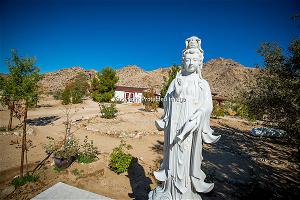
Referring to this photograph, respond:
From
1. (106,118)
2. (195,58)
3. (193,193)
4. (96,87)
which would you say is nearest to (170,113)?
(195,58)

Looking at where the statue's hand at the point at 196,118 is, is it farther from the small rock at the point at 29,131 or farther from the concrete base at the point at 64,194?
the small rock at the point at 29,131

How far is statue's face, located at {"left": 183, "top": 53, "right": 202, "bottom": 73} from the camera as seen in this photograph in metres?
4.02

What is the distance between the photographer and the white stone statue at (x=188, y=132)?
4012mm

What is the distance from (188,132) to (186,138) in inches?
7.3

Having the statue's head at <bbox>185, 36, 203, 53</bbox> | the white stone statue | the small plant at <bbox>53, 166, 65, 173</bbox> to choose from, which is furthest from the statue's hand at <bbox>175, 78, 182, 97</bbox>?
the small plant at <bbox>53, 166, 65, 173</bbox>

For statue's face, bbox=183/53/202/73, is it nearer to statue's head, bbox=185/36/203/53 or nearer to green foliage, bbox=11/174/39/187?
statue's head, bbox=185/36/203/53

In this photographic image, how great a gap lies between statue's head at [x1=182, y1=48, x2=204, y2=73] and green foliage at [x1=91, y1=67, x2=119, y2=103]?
32.6 metres

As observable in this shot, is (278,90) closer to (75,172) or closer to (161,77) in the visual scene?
(75,172)

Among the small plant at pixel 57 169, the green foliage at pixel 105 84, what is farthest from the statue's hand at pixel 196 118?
the green foliage at pixel 105 84

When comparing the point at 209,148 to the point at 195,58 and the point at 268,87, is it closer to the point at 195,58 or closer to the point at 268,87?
the point at 268,87

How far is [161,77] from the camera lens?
92562 mm

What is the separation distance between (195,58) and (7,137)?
12283 millimetres

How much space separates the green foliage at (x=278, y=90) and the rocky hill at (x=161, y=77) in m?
49.0

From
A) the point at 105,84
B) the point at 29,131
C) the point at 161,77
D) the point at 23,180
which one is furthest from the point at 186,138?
the point at 161,77
